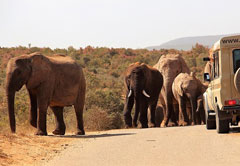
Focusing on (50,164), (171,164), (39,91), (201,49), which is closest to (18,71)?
(39,91)

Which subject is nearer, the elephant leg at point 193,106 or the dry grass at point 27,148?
the dry grass at point 27,148

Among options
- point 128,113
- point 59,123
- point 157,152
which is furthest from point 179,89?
point 157,152

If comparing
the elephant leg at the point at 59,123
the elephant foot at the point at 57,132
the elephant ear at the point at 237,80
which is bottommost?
the elephant foot at the point at 57,132

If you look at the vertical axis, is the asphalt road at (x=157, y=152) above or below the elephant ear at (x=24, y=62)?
below

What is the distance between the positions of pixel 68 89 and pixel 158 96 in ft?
31.2

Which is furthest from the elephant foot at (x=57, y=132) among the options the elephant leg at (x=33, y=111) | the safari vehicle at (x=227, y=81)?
the safari vehicle at (x=227, y=81)

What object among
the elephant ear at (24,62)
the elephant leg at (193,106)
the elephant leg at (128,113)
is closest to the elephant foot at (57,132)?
the elephant ear at (24,62)

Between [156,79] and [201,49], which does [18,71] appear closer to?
[156,79]

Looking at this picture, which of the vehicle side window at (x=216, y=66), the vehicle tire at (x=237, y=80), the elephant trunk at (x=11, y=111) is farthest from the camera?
the elephant trunk at (x=11, y=111)

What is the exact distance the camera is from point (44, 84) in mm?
19172

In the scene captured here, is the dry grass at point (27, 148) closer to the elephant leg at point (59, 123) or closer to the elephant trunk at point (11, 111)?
the elephant trunk at point (11, 111)

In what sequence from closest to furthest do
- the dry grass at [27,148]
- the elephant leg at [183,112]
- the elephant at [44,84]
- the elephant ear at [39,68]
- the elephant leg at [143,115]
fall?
the dry grass at [27,148] → the elephant at [44,84] → the elephant ear at [39,68] → the elephant leg at [143,115] → the elephant leg at [183,112]

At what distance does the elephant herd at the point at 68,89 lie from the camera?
18.5 metres

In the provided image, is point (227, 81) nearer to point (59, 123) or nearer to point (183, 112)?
point (59, 123)
